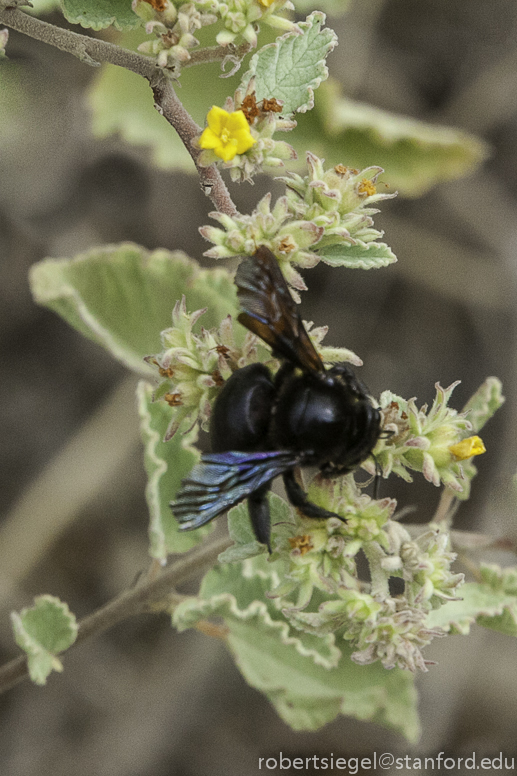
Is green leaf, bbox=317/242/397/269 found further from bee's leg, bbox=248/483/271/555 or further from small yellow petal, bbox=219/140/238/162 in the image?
bee's leg, bbox=248/483/271/555

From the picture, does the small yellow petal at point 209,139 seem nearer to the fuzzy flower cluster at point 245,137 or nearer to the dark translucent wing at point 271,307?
the fuzzy flower cluster at point 245,137

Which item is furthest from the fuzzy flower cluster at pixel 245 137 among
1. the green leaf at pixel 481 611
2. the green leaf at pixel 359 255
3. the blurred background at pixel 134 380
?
the blurred background at pixel 134 380

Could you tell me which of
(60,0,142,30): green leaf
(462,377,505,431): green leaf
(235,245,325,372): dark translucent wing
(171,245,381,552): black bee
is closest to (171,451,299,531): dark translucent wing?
(171,245,381,552): black bee

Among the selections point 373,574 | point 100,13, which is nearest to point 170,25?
point 100,13

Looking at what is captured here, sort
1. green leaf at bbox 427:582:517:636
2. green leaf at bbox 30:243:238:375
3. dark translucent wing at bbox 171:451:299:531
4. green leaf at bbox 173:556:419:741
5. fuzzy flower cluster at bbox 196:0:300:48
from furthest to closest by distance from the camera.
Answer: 1. green leaf at bbox 30:243:238:375
2. green leaf at bbox 173:556:419:741
3. green leaf at bbox 427:582:517:636
4. fuzzy flower cluster at bbox 196:0:300:48
5. dark translucent wing at bbox 171:451:299:531

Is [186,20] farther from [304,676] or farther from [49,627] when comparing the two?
[304,676]

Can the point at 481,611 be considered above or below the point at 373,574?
below

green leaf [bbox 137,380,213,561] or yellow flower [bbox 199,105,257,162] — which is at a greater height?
yellow flower [bbox 199,105,257,162]
